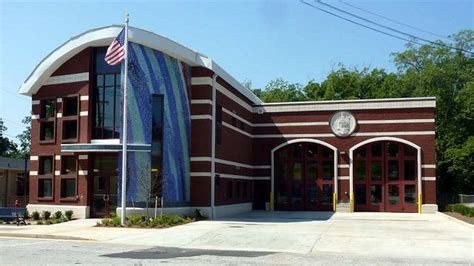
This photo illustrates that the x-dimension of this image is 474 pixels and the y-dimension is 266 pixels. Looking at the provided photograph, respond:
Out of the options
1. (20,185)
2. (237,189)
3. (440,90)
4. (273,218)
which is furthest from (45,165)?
(440,90)

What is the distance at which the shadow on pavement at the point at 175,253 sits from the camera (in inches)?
602

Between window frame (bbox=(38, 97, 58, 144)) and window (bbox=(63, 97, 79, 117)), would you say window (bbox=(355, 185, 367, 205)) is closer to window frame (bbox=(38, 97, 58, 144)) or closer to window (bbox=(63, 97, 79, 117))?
window (bbox=(63, 97, 79, 117))

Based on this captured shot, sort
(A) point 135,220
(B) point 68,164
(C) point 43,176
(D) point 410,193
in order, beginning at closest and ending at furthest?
(A) point 135,220, (B) point 68,164, (C) point 43,176, (D) point 410,193

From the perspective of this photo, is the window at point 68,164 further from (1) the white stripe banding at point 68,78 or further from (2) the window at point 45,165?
(1) the white stripe banding at point 68,78

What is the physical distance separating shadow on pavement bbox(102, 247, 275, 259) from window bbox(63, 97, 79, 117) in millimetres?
15101

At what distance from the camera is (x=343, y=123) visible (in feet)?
132

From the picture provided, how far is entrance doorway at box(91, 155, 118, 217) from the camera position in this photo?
94.9 feet

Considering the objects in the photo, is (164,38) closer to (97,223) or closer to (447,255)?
(97,223)

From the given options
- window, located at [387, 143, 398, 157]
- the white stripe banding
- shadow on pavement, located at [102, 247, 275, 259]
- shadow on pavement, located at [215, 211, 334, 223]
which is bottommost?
shadow on pavement, located at [215, 211, 334, 223]

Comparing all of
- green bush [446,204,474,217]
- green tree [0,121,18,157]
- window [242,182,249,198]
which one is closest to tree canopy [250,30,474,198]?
green bush [446,204,474,217]

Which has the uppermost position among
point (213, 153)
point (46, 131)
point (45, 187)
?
point (46, 131)

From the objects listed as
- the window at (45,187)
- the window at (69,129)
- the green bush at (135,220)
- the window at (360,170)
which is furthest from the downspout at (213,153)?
the window at (360,170)

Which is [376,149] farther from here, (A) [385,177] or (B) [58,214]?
(B) [58,214]

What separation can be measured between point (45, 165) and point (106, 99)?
585 centimetres
